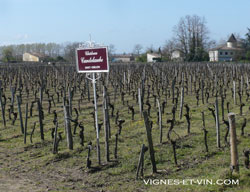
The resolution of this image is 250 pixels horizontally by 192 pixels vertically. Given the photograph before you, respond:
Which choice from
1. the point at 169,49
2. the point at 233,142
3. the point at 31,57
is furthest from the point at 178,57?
the point at 233,142

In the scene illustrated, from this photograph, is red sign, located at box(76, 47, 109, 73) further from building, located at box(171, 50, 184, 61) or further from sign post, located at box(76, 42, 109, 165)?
building, located at box(171, 50, 184, 61)

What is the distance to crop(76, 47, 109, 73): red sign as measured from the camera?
683 cm

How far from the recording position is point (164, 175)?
228 inches

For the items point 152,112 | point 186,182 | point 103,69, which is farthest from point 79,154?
point 152,112

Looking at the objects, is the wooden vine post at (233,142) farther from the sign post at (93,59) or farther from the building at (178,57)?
the building at (178,57)

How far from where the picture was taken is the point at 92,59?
7000 millimetres

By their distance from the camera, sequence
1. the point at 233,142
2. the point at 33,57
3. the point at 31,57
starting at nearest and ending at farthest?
the point at 233,142 < the point at 33,57 < the point at 31,57

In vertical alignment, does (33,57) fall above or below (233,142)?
above

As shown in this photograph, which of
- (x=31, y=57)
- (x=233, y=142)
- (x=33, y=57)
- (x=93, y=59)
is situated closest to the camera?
(x=233, y=142)

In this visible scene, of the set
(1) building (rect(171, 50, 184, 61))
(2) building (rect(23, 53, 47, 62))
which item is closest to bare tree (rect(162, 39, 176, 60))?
(1) building (rect(171, 50, 184, 61))

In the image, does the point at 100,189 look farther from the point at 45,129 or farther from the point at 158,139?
the point at 45,129

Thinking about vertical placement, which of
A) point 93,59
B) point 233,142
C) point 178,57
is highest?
point 178,57

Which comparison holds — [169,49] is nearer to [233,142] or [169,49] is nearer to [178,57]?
[178,57]

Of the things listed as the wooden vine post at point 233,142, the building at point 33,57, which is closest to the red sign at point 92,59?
the wooden vine post at point 233,142
